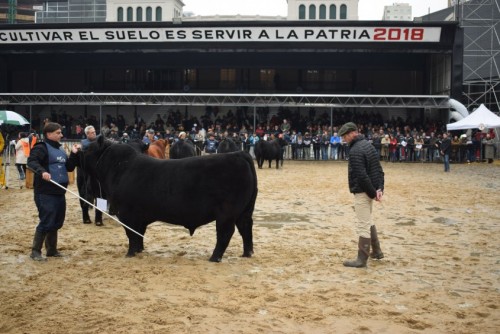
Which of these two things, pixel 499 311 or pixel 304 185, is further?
pixel 304 185

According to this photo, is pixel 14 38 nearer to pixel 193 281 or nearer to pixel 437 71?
pixel 437 71

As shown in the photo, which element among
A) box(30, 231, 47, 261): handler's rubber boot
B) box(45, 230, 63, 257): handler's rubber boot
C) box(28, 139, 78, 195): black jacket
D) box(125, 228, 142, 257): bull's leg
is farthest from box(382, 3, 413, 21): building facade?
box(30, 231, 47, 261): handler's rubber boot

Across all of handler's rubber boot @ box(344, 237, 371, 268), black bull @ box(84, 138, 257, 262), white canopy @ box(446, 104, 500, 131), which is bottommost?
handler's rubber boot @ box(344, 237, 371, 268)

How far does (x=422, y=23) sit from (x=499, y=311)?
1150 inches

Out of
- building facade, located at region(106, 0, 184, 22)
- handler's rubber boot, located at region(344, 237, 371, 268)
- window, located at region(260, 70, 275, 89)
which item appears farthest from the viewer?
building facade, located at region(106, 0, 184, 22)

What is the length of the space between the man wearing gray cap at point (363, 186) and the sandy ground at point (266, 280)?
12.2 inches

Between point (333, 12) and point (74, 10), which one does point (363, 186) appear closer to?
point (333, 12)

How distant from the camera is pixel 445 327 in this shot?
4.96 metres

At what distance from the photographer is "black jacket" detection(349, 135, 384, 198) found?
7043 millimetres

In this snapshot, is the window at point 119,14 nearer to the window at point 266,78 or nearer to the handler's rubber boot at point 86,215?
the window at point 266,78

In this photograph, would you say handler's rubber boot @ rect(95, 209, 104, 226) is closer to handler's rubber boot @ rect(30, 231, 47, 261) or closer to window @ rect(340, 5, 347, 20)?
handler's rubber boot @ rect(30, 231, 47, 261)

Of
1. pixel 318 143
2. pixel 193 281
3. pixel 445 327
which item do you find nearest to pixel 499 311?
pixel 445 327

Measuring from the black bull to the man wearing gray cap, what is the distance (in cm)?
137

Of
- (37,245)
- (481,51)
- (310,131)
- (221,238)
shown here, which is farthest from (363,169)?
(481,51)
